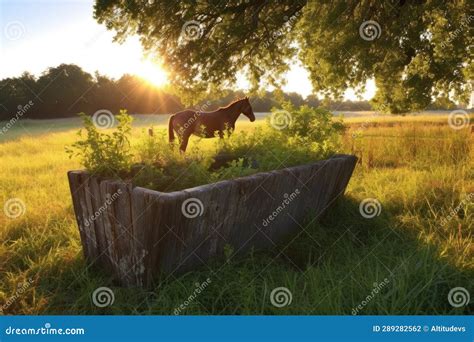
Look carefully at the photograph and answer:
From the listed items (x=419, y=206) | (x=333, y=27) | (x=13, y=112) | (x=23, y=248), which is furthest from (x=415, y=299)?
(x=13, y=112)

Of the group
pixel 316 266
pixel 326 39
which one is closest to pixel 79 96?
pixel 326 39

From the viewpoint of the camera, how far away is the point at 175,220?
3164 millimetres

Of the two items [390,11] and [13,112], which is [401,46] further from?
[13,112]

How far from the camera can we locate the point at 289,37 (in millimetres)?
11328

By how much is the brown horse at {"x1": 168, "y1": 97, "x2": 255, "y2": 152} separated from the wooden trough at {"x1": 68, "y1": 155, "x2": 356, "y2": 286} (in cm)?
246

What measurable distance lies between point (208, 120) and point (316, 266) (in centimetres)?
351

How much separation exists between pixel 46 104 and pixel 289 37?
31333mm

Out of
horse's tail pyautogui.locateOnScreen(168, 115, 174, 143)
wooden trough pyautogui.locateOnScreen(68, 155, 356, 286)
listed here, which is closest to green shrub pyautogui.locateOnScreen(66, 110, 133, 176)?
wooden trough pyautogui.locateOnScreen(68, 155, 356, 286)

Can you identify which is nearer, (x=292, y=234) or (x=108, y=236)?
(x=108, y=236)

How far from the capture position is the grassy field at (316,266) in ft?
10.1

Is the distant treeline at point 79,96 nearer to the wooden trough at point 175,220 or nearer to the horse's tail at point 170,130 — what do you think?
the horse's tail at point 170,130

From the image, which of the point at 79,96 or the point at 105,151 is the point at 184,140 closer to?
the point at 105,151

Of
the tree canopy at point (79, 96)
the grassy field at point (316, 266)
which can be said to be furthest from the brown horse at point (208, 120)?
the tree canopy at point (79, 96)

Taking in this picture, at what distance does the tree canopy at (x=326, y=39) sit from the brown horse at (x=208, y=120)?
8.99 ft
